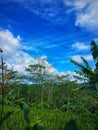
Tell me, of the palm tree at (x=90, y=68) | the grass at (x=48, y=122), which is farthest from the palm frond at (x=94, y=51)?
the grass at (x=48, y=122)

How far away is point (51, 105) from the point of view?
126 ft

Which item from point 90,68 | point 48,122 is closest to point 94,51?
point 90,68

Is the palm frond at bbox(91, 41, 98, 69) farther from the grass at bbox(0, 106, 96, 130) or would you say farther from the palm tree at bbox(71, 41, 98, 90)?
the grass at bbox(0, 106, 96, 130)

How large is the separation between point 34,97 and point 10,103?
416 inches

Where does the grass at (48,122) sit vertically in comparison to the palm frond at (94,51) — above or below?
below

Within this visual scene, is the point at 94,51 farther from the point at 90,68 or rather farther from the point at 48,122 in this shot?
the point at 48,122

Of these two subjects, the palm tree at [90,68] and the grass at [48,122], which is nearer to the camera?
the grass at [48,122]

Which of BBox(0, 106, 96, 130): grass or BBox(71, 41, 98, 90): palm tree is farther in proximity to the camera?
BBox(71, 41, 98, 90): palm tree

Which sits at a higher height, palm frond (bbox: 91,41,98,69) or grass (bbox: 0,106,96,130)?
palm frond (bbox: 91,41,98,69)

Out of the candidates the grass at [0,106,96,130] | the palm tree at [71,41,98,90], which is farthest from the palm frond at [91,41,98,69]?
the grass at [0,106,96,130]

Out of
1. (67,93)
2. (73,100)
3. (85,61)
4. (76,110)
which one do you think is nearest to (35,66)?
(67,93)

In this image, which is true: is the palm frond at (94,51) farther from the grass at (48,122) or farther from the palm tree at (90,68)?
the grass at (48,122)

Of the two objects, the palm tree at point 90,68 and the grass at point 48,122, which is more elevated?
the palm tree at point 90,68

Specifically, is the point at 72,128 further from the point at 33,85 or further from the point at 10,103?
the point at 33,85
